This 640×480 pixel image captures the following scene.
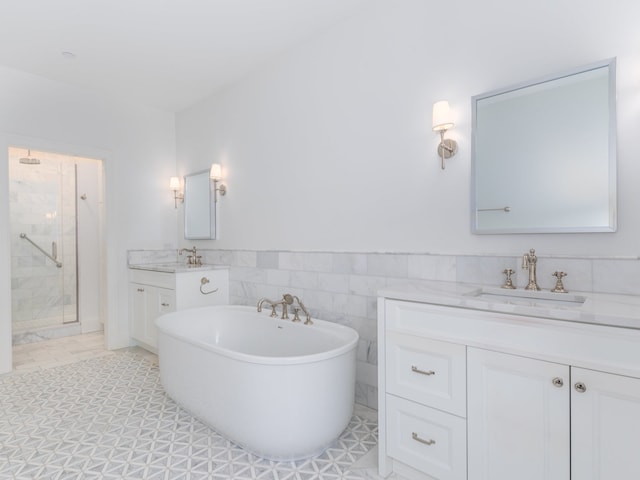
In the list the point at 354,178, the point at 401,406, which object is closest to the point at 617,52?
the point at 354,178

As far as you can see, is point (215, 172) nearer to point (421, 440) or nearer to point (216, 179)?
point (216, 179)

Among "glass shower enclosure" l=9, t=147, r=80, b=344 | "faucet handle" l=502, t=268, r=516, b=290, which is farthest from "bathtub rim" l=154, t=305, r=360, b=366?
"glass shower enclosure" l=9, t=147, r=80, b=344

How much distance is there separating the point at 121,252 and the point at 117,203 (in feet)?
1.70

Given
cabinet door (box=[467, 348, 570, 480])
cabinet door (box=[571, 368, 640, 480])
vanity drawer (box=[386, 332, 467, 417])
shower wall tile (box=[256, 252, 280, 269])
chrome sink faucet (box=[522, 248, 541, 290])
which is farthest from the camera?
shower wall tile (box=[256, 252, 280, 269])

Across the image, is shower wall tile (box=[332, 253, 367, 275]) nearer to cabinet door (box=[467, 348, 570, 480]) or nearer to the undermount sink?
the undermount sink

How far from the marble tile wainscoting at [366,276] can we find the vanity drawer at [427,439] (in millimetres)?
681

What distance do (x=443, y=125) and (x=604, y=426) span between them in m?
1.49

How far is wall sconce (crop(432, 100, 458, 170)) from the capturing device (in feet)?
6.40

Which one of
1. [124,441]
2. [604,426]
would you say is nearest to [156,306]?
[124,441]

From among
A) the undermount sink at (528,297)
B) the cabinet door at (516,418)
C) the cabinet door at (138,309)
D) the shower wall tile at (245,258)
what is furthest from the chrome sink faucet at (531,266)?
the cabinet door at (138,309)

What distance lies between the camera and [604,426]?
114 centimetres

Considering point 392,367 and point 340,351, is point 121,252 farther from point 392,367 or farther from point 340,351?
point 392,367

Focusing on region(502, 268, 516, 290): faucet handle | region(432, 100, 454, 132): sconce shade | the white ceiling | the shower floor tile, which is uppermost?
the white ceiling

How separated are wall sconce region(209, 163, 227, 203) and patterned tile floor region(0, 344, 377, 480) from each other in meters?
1.81
